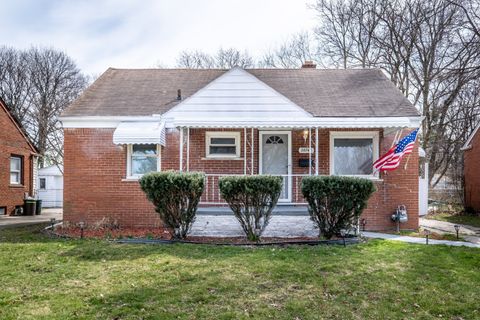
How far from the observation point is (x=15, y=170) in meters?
20.7

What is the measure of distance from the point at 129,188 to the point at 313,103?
670 cm

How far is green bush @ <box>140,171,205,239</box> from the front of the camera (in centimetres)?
907

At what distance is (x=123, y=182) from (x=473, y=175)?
16.5 meters

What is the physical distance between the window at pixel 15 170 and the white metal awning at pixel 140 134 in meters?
11.7

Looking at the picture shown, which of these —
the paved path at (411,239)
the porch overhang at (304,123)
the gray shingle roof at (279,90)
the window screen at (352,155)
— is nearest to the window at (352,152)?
the window screen at (352,155)

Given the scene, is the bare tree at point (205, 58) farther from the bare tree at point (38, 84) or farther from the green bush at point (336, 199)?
the green bush at point (336, 199)

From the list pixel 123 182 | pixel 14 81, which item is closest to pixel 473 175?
pixel 123 182

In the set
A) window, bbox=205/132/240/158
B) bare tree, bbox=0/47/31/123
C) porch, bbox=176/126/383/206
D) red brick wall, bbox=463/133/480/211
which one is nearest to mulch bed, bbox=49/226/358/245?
porch, bbox=176/126/383/206

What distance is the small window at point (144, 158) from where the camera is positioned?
41.3ft

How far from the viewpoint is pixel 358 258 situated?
24.6 feet

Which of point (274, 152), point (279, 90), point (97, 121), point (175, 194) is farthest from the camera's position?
point (279, 90)

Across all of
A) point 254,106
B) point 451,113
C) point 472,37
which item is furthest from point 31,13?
point 451,113

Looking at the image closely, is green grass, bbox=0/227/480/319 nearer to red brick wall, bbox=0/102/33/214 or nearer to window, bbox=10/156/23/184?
red brick wall, bbox=0/102/33/214

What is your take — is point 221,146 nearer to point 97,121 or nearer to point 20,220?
point 97,121
